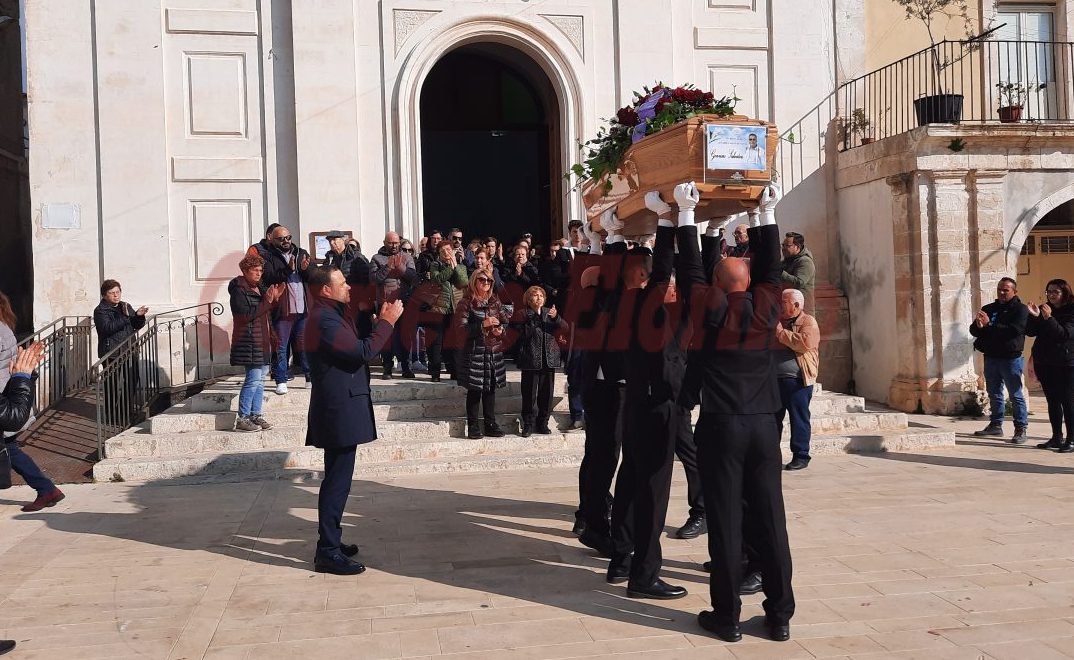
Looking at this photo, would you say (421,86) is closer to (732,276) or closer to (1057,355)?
(1057,355)

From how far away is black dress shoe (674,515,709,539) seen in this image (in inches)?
259

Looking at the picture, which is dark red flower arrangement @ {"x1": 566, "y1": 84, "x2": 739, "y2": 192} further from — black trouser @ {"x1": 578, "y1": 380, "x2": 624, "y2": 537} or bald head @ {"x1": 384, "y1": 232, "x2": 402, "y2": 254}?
bald head @ {"x1": 384, "y1": 232, "x2": 402, "y2": 254}

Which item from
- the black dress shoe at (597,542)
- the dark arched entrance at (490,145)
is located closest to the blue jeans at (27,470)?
the black dress shoe at (597,542)

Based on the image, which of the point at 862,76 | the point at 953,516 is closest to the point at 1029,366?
the point at 862,76

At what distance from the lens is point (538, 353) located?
974cm

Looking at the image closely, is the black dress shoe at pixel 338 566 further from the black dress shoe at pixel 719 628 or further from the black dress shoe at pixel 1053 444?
the black dress shoe at pixel 1053 444

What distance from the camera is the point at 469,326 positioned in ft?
32.2

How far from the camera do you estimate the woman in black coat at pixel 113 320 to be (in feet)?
36.2

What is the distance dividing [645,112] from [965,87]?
10773mm

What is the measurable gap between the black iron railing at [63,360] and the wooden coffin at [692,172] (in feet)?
27.6

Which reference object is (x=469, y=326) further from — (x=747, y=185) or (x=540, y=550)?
(x=747, y=185)

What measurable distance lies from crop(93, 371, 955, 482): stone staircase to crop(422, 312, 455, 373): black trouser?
0.26m

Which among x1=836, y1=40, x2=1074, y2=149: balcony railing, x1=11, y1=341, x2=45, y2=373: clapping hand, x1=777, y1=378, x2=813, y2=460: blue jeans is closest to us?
x1=11, y1=341, x2=45, y2=373: clapping hand

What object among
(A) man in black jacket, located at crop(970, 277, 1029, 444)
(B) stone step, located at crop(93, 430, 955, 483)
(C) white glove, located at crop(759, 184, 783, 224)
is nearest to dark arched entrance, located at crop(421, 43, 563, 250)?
(B) stone step, located at crop(93, 430, 955, 483)
